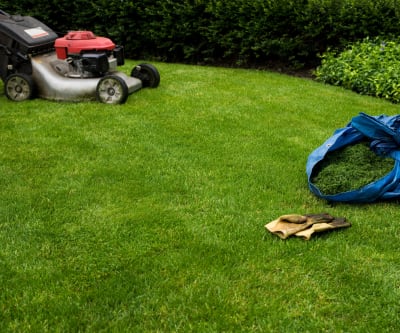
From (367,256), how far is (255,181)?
4.15ft

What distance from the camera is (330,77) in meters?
7.87

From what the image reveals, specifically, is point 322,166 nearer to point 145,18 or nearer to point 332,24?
point 332,24

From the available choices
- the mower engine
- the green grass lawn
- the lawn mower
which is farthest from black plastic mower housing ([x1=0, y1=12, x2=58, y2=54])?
the green grass lawn

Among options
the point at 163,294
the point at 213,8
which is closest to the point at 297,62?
the point at 213,8

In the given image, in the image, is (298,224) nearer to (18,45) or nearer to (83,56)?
(83,56)

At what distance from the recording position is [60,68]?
255 inches

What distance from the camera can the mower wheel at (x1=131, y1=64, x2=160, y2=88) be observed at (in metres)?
7.07

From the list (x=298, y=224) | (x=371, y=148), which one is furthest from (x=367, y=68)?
(x=298, y=224)

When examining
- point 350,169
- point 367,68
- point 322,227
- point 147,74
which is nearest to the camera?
point 322,227

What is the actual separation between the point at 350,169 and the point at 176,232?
1.48 meters

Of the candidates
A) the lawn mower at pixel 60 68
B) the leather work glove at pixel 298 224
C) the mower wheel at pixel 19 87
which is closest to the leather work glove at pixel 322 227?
the leather work glove at pixel 298 224

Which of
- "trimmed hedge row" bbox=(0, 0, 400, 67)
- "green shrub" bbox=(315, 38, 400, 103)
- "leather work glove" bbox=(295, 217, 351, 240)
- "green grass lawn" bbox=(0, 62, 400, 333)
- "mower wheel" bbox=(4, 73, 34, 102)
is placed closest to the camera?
"green grass lawn" bbox=(0, 62, 400, 333)

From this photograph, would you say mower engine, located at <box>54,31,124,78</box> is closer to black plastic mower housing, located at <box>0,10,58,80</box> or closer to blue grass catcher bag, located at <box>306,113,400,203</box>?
black plastic mower housing, located at <box>0,10,58,80</box>

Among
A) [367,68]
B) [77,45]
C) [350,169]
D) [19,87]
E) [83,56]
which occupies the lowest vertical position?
[350,169]
